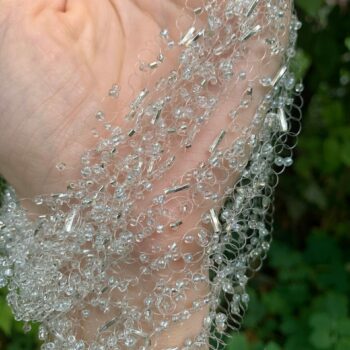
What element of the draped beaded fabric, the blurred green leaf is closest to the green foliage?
the draped beaded fabric

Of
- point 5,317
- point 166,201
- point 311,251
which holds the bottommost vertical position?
point 311,251

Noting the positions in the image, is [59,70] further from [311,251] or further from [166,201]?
[311,251]

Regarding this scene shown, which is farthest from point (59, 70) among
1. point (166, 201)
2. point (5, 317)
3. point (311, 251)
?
point (311, 251)

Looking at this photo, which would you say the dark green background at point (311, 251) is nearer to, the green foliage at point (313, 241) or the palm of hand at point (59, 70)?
the green foliage at point (313, 241)

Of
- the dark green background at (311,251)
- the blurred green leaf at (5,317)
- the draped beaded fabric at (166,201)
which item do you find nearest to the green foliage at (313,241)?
the dark green background at (311,251)

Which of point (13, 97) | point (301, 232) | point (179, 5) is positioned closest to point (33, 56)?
point (13, 97)

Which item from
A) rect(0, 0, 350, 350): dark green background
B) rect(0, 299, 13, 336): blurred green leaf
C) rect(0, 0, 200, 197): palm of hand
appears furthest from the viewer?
rect(0, 0, 350, 350): dark green background

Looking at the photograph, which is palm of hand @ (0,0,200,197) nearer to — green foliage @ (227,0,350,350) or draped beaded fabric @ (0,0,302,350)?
draped beaded fabric @ (0,0,302,350)
